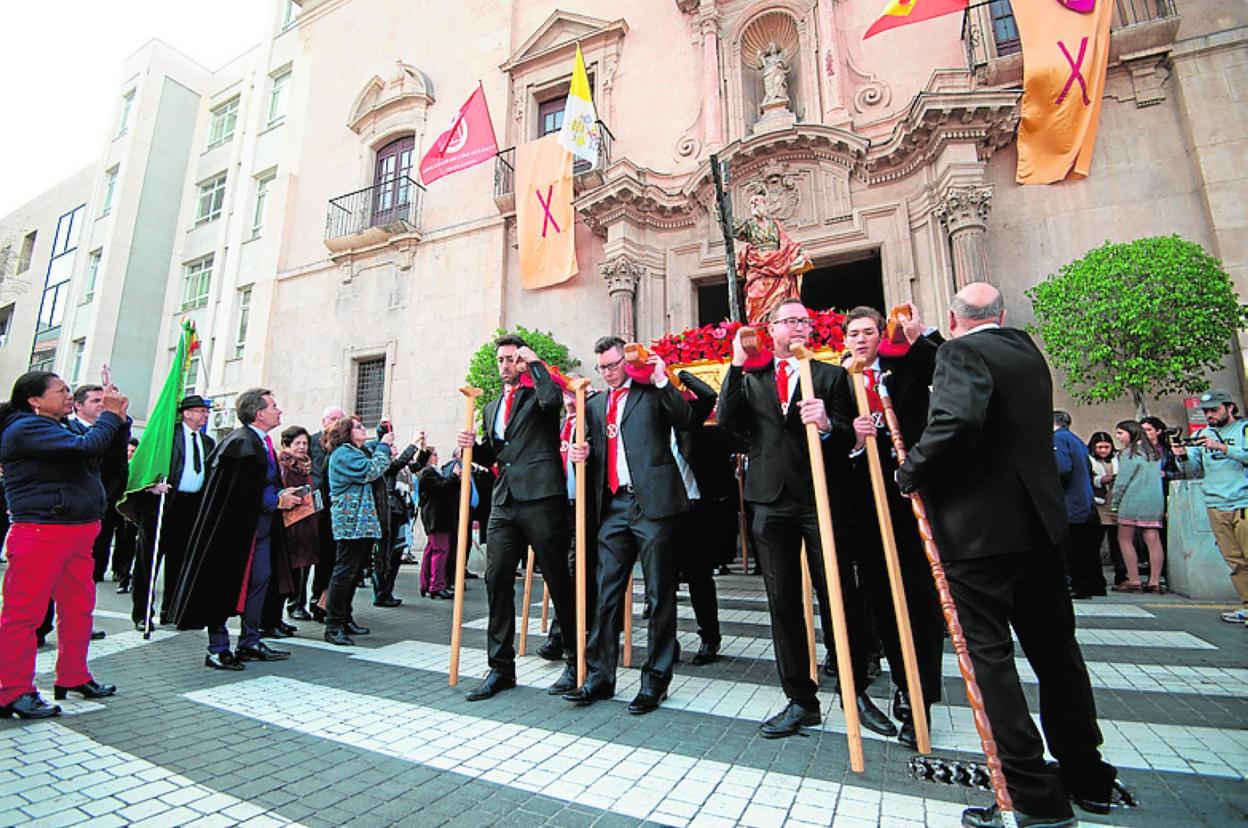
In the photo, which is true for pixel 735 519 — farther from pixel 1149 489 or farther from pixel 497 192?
pixel 497 192

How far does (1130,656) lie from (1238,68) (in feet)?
34.9

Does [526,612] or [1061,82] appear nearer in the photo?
[526,612]

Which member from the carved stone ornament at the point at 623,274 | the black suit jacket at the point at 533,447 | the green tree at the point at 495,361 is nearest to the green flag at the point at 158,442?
the black suit jacket at the point at 533,447

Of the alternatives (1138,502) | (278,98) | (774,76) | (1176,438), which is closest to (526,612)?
(1138,502)

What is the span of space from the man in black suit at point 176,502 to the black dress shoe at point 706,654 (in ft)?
16.3

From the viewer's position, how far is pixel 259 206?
20094mm

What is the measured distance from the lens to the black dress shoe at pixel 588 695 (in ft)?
10.9

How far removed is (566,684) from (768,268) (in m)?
6.53

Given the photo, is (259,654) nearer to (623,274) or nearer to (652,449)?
(652,449)

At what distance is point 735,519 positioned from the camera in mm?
8578

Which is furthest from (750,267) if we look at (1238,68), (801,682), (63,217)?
(63,217)

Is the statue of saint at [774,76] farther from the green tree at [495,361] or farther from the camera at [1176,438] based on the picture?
the camera at [1176,438]

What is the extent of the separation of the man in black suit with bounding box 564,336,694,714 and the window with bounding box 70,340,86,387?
29863mm

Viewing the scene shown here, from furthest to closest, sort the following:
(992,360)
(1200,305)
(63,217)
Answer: (63,217) → (1200,305) → (992,360)
